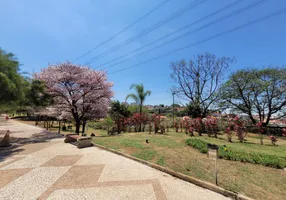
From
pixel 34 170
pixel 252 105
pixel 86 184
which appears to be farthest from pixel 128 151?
pixel 252 105

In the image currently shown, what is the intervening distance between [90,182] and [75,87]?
966 cm

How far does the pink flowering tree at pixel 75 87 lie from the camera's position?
10.8 metres

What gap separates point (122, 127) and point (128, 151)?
7.28m

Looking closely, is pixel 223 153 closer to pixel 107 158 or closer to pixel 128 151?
pixel 128 151

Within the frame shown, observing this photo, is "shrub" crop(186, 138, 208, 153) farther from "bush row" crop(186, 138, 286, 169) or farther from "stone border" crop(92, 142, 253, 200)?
"stone border" crop(92, 142, 253, 200)

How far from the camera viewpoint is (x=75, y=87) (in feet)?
37.0

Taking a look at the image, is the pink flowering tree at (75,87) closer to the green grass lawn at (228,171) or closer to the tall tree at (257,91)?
the green grass lawn at (228,171)

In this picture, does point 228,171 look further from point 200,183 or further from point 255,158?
point 255,158

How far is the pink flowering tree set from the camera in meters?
10.8

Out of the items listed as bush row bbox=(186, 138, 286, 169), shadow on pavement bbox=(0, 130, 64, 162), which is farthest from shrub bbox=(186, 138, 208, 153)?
shadow on pavement bbox=(0, 130, 64, 162)

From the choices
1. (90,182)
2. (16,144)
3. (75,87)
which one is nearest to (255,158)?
(90,182)

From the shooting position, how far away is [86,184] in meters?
3.17

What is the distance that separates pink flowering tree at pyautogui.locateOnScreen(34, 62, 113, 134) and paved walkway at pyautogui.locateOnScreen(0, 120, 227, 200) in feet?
23.4

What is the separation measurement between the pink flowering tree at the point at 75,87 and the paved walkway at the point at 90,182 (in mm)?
7126
